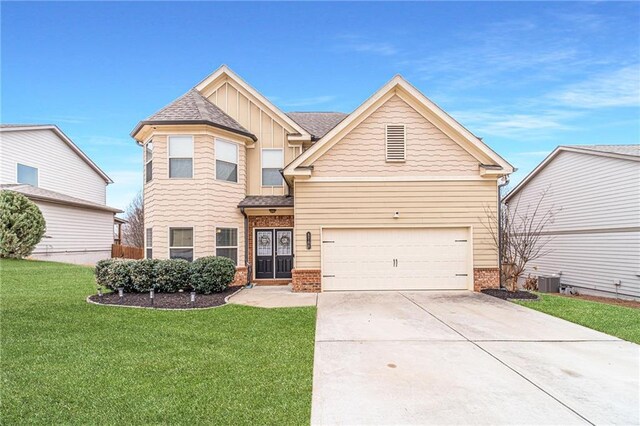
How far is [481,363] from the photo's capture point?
17.1 ft

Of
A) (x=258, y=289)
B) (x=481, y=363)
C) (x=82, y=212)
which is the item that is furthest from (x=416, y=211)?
(x=82, y=212)

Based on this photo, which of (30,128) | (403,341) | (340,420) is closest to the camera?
(340,420)

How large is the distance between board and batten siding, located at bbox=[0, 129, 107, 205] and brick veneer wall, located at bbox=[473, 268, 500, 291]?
2496 centimetres

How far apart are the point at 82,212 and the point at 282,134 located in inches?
656

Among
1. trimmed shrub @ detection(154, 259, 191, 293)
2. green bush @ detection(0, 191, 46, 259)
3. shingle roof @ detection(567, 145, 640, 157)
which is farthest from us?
green bush @ detection(0, 191, 46, 259)

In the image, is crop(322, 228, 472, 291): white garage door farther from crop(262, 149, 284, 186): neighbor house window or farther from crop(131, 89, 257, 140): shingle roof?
crop(131, 89, 257, 140): shingle roof

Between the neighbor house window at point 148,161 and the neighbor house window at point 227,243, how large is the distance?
10.6ft

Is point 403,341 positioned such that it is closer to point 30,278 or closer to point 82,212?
point 30,278

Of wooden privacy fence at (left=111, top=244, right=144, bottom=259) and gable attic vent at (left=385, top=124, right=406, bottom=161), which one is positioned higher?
gable attic vent at (left=385, top=124, right=406, bottom=161)

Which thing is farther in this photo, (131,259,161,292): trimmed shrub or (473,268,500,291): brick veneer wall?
(473,268,500,291): brick veneer wall

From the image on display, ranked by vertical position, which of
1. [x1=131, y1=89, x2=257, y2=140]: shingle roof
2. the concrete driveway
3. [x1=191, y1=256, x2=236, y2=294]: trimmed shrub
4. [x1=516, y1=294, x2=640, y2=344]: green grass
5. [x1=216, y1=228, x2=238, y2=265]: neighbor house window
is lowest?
[x1=516, y1=294, x2=640, y2=344]: green grass

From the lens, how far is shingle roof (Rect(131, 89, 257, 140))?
1233cm

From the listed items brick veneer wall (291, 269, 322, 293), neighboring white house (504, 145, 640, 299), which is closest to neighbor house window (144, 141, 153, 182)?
brick veneer wall (291, 269, 322, 293)

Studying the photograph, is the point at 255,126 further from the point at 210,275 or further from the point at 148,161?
the point at 210,275
